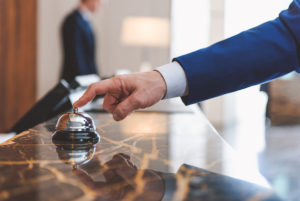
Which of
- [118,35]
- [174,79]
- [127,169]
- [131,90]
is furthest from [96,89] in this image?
[118,35]

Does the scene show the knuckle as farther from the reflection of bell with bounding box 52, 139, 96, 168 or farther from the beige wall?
the beige wall

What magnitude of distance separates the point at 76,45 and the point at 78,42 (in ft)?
0.17

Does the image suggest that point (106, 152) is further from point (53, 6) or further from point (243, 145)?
point (53, 6)

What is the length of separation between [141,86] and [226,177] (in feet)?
1.08

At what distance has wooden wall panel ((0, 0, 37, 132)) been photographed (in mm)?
4660

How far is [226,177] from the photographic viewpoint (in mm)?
589

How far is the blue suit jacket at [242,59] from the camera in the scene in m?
0.93

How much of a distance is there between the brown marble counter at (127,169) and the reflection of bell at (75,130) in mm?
20

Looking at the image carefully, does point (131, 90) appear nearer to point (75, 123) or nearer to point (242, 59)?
point (75, 123)

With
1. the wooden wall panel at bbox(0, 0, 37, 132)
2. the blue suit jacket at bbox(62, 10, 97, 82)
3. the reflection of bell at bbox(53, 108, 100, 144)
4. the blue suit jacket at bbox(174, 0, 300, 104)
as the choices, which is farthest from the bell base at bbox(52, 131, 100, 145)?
the wooden wall panel at bbox(0, 0, 37, 132)

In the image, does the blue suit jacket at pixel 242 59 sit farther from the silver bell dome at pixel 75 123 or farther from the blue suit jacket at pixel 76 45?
the blue suit jacket at pixel 76 45

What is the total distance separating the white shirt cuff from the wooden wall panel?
13.3 feet

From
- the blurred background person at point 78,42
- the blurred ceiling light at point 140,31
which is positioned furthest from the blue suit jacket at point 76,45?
the blurred ceiling light at point 140,31

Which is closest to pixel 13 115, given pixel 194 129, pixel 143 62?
pixel 143 62
